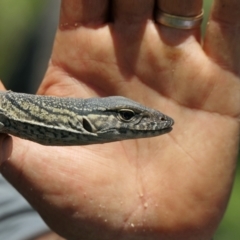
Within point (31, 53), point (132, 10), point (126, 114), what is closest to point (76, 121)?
point (126, 114)

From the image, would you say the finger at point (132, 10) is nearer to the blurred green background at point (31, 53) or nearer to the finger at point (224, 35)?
the finger at point (224, 35)

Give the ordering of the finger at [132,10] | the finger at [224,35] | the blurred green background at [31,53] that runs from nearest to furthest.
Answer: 1. the finger at [224,35]
2. the finger at [132,10]
3. the blurred green background at [31,53]

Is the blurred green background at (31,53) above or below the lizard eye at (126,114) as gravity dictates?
below

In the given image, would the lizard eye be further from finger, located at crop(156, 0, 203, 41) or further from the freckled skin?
finger, located at crop(156, 0, 203, 41)

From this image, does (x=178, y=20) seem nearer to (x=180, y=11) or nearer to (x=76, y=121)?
(x=180, y=11)

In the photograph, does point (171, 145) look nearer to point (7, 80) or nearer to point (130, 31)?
point (130, 31)

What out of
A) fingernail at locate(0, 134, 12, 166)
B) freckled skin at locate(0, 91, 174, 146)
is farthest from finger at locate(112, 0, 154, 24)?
fingernail at locate(0, 134, 12, 166)

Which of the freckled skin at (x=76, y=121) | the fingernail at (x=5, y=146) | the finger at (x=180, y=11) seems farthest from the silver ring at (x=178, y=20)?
the fingernail at (x=5, y=146)
